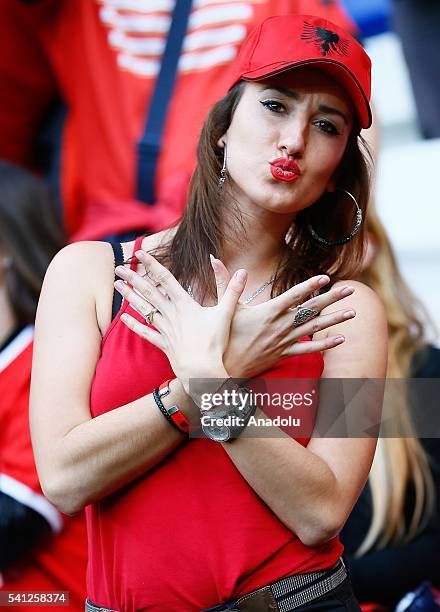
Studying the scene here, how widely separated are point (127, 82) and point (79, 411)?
141 cm

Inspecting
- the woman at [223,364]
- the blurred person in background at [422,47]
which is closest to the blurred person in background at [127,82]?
the blurred person in background at [422,47]

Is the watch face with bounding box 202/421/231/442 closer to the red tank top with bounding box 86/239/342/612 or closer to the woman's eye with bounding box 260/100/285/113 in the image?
the red tank top with bounding box 86/239/342/612

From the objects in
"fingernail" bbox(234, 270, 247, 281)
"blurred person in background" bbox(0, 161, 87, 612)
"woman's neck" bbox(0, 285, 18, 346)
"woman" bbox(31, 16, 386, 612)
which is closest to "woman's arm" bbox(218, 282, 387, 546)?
"woman" bbox(31, 16, 386, 612)

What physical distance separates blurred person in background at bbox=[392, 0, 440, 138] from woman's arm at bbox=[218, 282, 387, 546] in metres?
0.76

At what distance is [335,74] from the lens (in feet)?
5.02

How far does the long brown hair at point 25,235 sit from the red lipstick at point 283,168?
89cm

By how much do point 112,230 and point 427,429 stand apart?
2.95ft

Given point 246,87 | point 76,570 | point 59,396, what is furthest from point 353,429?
point 76,570

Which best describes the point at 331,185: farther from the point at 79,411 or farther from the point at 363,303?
the point at 79,411

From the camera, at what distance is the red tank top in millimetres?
1428

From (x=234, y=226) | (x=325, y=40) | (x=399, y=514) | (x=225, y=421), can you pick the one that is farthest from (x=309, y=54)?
(x=399, y=514)

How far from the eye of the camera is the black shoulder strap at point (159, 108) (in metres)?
2.54

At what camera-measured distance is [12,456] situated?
2.05m

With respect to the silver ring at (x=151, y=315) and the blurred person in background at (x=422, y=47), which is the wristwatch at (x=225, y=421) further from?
the blurred person in background at (x=422, y=47)
